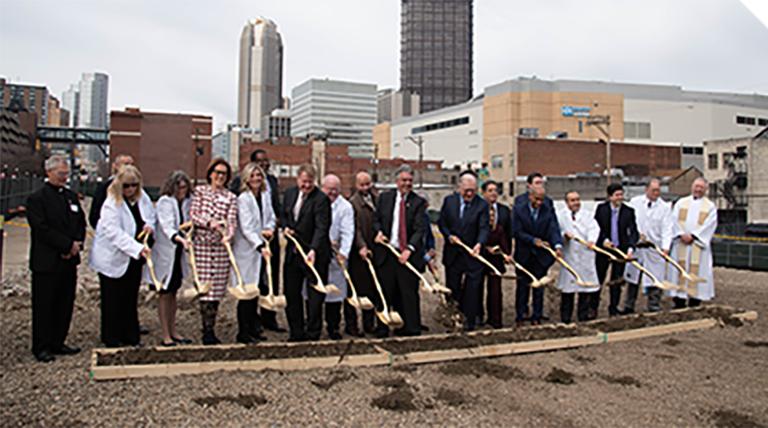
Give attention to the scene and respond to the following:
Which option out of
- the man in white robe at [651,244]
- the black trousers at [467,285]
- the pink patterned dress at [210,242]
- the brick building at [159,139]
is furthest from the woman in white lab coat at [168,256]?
the brick building at [159,139]

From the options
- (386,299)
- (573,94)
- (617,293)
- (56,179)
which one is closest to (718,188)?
(573,94)

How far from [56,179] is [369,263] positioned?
131 inches

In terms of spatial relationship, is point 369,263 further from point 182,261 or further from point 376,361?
point 182,261

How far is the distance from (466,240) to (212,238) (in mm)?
3058

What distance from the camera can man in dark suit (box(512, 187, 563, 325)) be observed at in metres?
7.73

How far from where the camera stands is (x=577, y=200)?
8062 millimetres

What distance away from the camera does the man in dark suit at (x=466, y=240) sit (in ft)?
23.4

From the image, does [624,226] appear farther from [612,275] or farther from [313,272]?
[313,272]

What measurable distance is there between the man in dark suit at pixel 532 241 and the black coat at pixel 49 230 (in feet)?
17.4

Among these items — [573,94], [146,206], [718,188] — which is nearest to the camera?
[146,206]

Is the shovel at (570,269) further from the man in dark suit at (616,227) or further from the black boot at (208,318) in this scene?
the black boot at (208,318)

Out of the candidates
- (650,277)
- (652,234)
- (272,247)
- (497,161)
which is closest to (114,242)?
(272,247)

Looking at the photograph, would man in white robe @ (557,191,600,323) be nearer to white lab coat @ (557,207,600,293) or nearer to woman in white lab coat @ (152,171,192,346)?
white lab coat @ (557,207,600,293)

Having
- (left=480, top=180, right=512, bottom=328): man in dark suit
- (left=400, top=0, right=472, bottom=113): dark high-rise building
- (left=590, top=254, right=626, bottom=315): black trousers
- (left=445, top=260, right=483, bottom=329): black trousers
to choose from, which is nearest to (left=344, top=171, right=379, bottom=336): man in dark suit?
(left=445, top=260, right=483, bottom=329): black trousers
